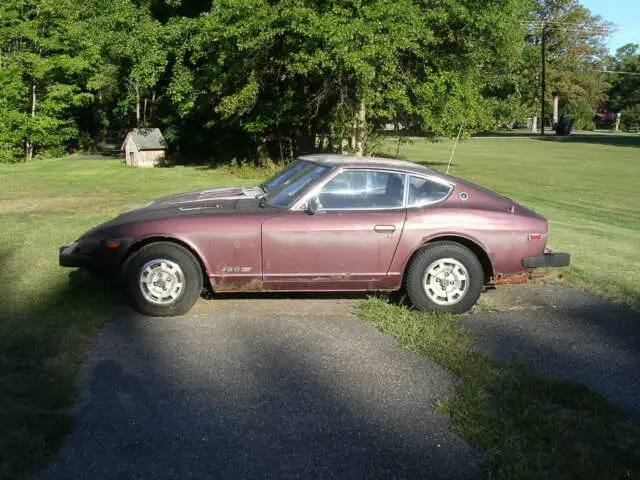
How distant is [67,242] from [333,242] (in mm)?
5341

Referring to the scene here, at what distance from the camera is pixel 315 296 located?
23.0 ft

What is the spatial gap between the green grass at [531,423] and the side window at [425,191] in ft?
5.17

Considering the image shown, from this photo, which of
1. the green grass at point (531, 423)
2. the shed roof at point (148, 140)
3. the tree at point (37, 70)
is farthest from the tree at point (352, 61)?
the green grass at point (531, 423)

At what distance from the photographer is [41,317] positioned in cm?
602

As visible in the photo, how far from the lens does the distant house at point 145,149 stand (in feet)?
92.8

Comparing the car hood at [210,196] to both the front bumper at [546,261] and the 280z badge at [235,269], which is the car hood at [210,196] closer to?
the 280z badge at [235,269]

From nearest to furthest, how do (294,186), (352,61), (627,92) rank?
1. (294,186)
2. (352,61)
3. (627,92)

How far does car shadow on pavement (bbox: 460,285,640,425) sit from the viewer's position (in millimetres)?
4801

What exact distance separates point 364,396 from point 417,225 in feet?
7.36

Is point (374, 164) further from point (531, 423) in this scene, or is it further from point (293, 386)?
point (531, 423)

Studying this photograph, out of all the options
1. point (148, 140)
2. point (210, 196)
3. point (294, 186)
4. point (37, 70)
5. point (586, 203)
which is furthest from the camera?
point (37, 70)

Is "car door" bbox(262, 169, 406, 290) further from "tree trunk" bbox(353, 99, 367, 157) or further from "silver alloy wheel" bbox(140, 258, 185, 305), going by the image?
"tree trunk" bbox(353, 99, 367, 157)

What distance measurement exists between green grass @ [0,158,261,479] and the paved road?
6.1 inches

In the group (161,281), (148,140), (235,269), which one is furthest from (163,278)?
(148,140)
